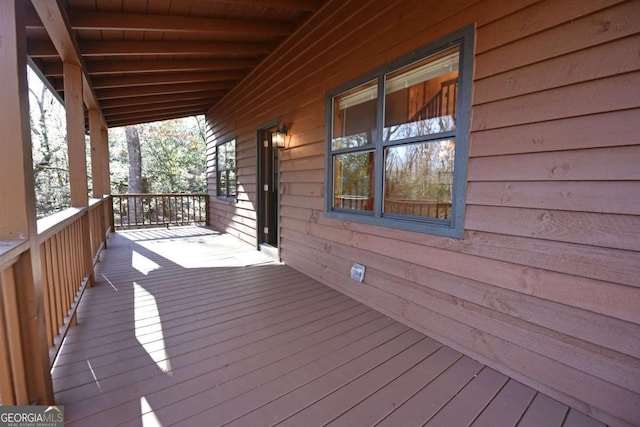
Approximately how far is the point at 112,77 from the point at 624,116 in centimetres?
570

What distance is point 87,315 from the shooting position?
2.49 metres

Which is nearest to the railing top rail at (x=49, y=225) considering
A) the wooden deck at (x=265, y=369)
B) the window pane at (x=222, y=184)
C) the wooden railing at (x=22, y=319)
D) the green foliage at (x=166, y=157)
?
the wooden railing at (x=22, y=319)

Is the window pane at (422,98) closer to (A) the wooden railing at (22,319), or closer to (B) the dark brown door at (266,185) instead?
(A) the wooden railing at (22,319)

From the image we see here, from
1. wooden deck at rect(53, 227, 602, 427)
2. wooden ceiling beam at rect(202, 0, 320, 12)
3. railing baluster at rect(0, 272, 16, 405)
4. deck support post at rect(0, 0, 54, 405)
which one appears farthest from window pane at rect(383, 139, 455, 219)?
railing baluster at rect(0, 272, 16, 405)

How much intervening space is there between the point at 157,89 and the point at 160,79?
1.97 ft

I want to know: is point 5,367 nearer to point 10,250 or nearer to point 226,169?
point 10,250

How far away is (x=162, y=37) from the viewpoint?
358cm

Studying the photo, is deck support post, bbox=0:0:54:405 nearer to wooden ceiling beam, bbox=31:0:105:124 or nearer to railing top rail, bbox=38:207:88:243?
railing top rail, bbox=38:207:88:243

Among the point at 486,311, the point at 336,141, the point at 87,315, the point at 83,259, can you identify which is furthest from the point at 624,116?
the point at 83,259

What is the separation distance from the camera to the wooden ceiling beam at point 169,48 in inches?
132

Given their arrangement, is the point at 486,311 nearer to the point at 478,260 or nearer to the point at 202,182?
the point at 478,260

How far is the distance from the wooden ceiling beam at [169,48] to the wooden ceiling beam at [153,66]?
0.55 meters

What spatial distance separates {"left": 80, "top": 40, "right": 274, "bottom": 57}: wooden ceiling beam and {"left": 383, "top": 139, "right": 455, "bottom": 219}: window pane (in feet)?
9.28

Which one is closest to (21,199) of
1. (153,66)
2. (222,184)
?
(153,66)
